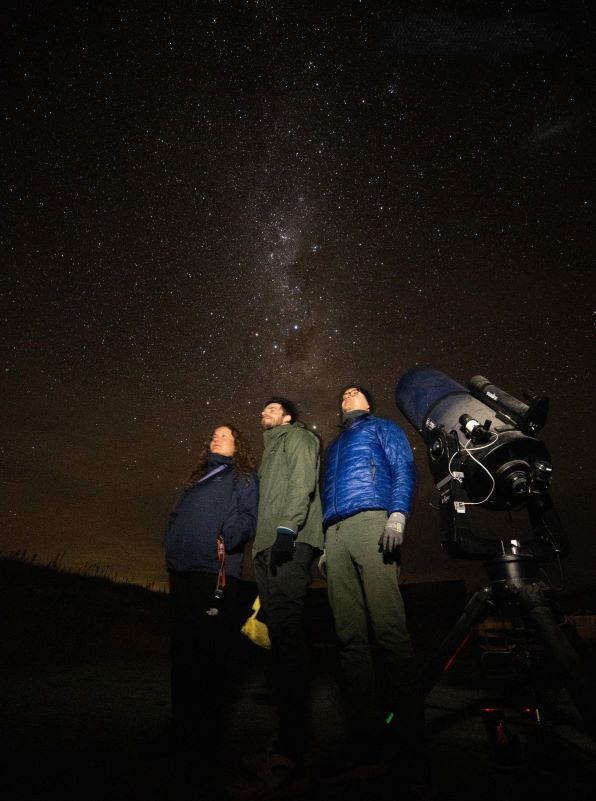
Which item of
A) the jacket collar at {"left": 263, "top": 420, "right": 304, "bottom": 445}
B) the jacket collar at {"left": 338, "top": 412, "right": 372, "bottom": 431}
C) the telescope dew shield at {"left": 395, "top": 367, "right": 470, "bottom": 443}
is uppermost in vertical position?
the telescope dew shield at {"left": 395, "top": 367, "right": 470, "bottom": 443}

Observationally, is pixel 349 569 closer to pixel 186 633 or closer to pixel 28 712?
pixel 186 633

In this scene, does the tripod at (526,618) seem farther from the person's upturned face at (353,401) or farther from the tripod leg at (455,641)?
the person's upturned face at (353,401)

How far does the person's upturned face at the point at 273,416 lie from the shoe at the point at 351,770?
2.30 meters

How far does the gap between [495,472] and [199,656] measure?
2.48m

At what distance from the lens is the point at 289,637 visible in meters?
2.70

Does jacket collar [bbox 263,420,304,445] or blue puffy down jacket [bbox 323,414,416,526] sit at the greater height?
jacket collar [bbox 263,420,304,445]

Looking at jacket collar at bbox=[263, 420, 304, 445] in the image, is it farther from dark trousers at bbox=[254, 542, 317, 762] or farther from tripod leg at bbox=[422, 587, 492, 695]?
tripod leg at bbox=[422, 587, 492, 695]

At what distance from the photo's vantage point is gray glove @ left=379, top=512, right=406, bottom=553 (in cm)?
283

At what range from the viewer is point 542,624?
2.61 meters

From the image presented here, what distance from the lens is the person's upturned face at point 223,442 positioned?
3.85m

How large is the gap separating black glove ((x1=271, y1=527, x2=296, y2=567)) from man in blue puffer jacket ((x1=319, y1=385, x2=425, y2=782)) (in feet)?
1.56

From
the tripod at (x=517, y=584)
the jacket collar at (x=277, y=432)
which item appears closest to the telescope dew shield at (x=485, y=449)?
the tripod at (x=517, y=584)

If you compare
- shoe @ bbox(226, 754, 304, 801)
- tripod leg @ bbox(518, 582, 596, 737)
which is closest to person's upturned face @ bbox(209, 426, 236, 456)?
shoe @ bbox(226, 754, 304, 801)

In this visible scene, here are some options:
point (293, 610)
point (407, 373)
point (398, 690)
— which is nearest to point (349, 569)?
point (293, 610)
